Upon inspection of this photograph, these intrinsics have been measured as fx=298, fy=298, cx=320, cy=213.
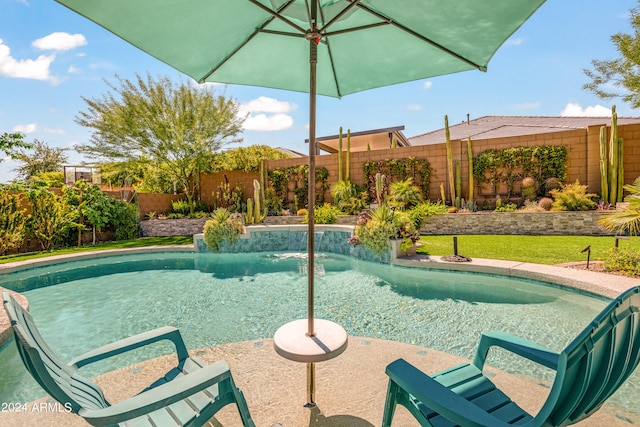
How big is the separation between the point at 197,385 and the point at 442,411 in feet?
3.09

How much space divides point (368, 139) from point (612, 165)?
859 centimetres

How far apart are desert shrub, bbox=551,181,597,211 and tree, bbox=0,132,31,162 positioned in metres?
13.5

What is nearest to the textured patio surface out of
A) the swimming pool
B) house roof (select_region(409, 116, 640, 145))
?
the swimming pool

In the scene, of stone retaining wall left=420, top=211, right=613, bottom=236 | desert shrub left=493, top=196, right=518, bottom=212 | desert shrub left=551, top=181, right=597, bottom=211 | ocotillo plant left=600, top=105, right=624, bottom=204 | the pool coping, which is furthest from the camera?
desert shrub left=493, top=196, right=518, bottom=212

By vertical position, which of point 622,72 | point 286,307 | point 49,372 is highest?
point 622,72

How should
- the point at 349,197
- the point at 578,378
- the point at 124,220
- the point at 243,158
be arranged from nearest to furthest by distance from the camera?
the point at 578,378
the point at 124,220
the point at 349,197
the point at 243,158

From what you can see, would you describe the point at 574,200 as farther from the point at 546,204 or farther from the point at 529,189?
the point at 529,189

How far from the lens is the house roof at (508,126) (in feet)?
40.4

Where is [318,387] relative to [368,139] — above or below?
below

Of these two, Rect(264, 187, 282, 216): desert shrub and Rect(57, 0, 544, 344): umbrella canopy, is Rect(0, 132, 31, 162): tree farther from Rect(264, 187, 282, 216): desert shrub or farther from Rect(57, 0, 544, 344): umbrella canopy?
Rect(264, 187, 282, 216): desert shrub

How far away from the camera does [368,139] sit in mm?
14172

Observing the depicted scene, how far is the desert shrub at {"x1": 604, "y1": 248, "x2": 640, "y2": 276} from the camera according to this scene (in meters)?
4.48

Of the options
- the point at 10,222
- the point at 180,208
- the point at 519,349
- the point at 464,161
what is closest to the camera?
the point at 519,349

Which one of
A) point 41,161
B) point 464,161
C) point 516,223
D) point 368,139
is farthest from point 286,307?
point 41,161
